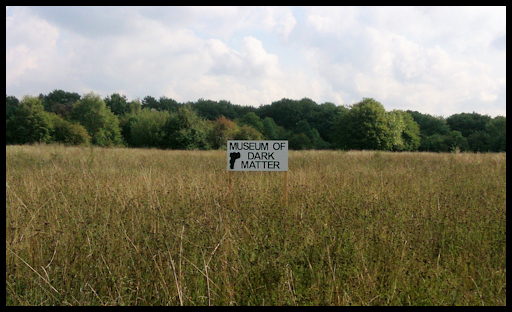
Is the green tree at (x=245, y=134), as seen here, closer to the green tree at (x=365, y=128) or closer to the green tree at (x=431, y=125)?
the green tree at (x=365, y=128)

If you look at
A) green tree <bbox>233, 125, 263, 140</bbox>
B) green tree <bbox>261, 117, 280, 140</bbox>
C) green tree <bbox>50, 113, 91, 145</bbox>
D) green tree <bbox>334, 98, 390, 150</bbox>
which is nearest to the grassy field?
green tree <bbox>233, 125, 263, 140</bbox>

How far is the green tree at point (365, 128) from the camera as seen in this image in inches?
1609

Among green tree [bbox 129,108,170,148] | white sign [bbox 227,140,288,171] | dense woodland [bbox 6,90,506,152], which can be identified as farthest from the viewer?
green tree [bbox 129,108,170,148]

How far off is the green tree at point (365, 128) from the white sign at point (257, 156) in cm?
3743

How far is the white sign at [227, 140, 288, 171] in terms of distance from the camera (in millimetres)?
5273

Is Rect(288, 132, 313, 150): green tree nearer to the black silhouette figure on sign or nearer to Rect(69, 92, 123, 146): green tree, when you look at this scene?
Rect(69, 92, 123, 146): green tree

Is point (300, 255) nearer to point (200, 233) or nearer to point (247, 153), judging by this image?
point (200, 233)

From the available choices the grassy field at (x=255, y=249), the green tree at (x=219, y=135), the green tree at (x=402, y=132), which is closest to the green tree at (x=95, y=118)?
the green tree at (x=219, y=135)

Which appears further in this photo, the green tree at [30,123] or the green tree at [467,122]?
the green tree at [467,122]

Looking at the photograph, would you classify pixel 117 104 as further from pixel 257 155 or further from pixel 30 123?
pixel 257 155

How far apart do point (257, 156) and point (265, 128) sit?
45.8 m

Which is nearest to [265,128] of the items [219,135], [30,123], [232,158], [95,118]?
[219,135]

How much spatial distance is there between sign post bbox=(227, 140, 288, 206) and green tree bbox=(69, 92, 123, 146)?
4325cm

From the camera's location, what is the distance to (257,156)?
5297 millimetres
